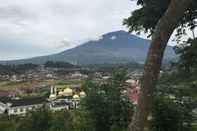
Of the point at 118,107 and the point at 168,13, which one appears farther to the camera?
the point at 118,107

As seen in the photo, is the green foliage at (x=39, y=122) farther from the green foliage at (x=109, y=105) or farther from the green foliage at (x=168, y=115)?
the green foliage at (x=168, y=115)

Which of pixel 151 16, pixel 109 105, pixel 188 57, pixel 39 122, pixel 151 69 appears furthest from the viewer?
pixel 39 122

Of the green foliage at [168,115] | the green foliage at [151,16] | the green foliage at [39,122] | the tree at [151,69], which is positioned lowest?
the green foliage at [39,122]

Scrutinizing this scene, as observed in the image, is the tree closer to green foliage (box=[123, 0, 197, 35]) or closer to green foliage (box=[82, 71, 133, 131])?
green foliage (box=[123, 0, 197, 35])

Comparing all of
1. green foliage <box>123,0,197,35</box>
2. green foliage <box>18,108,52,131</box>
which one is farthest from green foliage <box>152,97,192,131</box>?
green foliage <box>18,108,52,131</box>

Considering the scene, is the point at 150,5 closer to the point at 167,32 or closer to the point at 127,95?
the point at 127,95

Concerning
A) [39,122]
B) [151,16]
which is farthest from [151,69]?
[39,122]

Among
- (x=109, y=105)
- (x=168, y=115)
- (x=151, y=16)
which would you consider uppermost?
(x=151, y=16)

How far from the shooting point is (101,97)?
Result: 12.9 metres

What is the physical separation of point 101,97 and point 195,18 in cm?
350

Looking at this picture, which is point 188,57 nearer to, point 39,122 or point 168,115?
point 168,115

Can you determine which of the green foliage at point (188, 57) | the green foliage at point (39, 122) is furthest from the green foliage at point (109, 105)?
the green foliage at point (39, 122)

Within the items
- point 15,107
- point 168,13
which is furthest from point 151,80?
point 15,107

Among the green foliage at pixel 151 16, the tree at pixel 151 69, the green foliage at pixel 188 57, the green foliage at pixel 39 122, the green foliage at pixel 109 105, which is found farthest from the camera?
the green foliage at pixel 39 122
